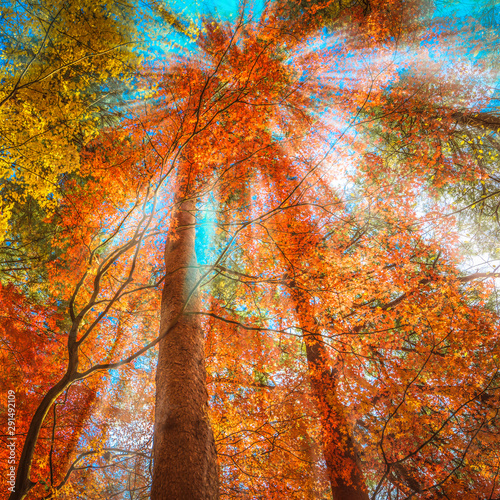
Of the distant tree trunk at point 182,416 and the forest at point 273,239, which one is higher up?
the forest at point 273,239

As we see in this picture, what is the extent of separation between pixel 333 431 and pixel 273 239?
4357mm

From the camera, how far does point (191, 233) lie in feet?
15.6

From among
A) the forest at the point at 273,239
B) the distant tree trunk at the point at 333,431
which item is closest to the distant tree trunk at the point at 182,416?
the forest at the point at 273,239

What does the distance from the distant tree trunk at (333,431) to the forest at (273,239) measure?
4 cm

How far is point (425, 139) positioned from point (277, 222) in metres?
5.82

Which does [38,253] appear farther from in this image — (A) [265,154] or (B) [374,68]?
(B) [374,68]

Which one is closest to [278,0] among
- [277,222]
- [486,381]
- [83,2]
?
[83,2]

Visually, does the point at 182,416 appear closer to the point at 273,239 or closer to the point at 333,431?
the point at 273,239

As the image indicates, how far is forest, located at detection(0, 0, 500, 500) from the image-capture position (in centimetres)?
520

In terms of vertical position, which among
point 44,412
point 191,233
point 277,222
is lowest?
point 44,412

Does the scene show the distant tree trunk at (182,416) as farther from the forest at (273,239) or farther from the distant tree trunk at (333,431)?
the distant tree trunk at (333,431)

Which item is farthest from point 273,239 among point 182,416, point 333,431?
point 333,431

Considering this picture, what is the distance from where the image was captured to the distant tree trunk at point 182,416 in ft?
6.00

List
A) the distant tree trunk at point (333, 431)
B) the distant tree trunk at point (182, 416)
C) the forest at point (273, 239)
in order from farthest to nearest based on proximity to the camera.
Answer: the forest at point (273, 239), the distant tree trunk at point (333, 431), the distant tree trunk at point (182, 416)
